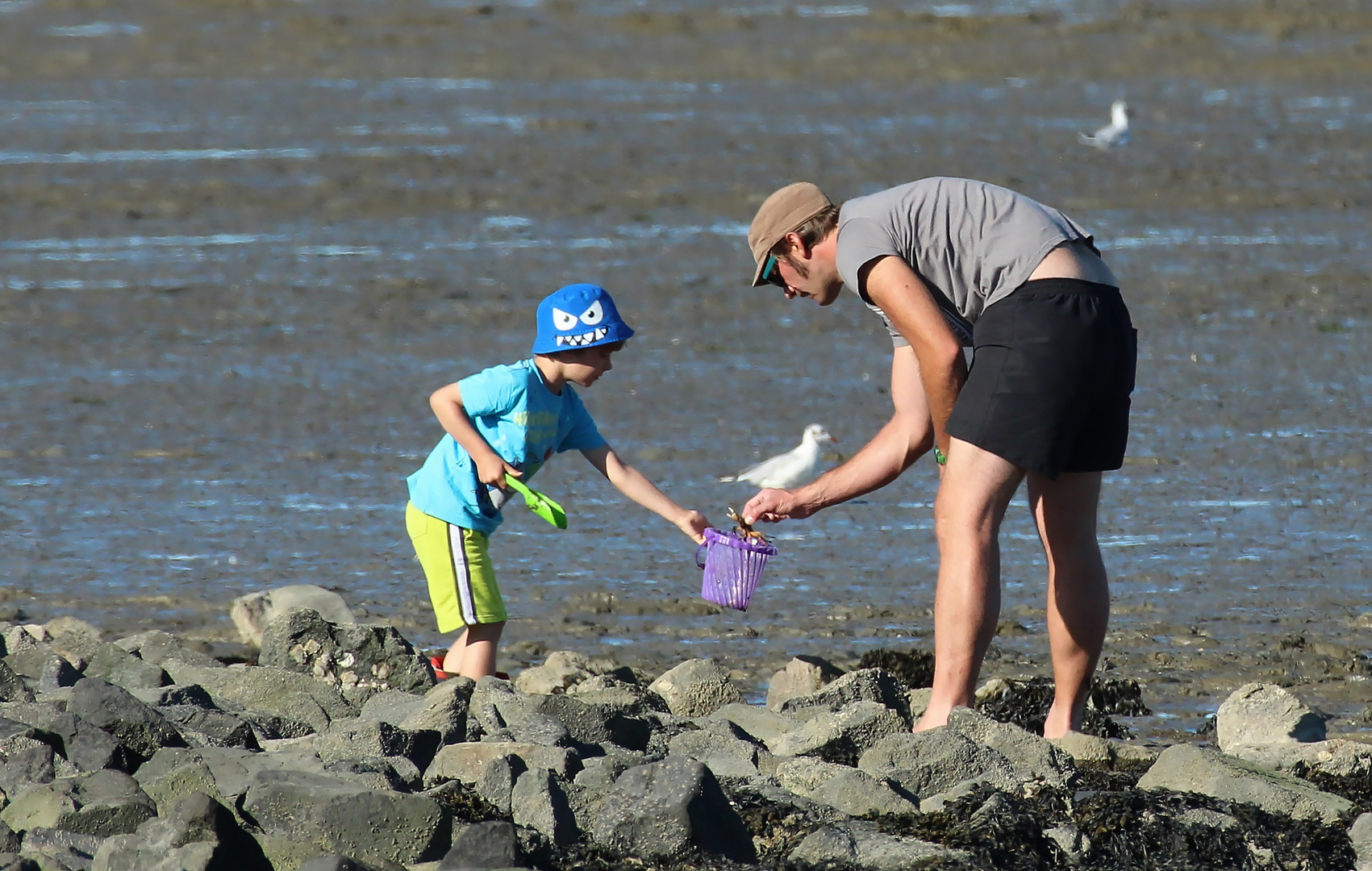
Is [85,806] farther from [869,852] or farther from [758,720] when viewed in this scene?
[758,720]

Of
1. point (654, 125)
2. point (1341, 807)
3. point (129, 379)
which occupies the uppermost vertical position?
point (654, 125)

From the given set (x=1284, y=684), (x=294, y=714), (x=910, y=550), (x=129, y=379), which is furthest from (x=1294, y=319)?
(x=294, y=714)

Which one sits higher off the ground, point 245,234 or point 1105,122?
point 1105,122

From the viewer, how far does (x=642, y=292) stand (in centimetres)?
1077

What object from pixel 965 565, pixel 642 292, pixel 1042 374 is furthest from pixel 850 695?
pixel 642 292

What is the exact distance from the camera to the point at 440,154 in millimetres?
14547

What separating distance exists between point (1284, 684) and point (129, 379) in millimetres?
6054

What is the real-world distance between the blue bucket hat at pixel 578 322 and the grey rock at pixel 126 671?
1441mm

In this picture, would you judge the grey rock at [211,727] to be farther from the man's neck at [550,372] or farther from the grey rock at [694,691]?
→ the man's neck at [550,372]

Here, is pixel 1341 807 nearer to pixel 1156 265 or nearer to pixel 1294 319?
pixel 1294 319

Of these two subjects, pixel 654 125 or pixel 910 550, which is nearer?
pixel 910 550

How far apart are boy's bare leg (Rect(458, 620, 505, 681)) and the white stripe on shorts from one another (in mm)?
85

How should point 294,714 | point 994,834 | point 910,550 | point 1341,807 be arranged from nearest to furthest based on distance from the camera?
1. point 994,834
2. point 1341,807
3. point 294,714
4. point 910,550

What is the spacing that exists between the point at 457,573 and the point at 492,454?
41 cm
